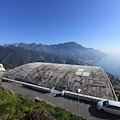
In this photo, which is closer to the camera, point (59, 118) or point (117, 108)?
point (59, 118)

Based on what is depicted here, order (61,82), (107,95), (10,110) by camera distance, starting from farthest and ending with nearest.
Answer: (61,82) → (107,95) → (10,110)

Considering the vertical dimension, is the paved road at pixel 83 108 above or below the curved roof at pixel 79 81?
below

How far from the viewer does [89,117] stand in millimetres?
10961

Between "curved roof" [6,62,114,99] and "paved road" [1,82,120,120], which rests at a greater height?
"curved roof" [6,62,114,99]

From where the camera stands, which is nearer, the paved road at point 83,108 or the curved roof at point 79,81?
the paved road at point 83,108

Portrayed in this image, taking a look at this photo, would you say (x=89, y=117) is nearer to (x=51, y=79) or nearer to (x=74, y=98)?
(x=74, y=98)

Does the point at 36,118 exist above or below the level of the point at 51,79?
below

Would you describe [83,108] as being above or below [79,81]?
below

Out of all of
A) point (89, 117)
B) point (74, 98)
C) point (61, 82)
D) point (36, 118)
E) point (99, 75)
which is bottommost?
point (89, 117)

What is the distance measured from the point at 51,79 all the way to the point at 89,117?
13.2 meters

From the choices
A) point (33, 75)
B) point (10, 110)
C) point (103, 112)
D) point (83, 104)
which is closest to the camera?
point (10, 110)

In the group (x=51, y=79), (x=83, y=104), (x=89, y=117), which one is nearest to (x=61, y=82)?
(x=51, y=79)

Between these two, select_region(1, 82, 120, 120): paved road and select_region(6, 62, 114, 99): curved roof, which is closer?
select_region(1, 82, 120, 120): paved road

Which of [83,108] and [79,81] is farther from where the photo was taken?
[79,81]
